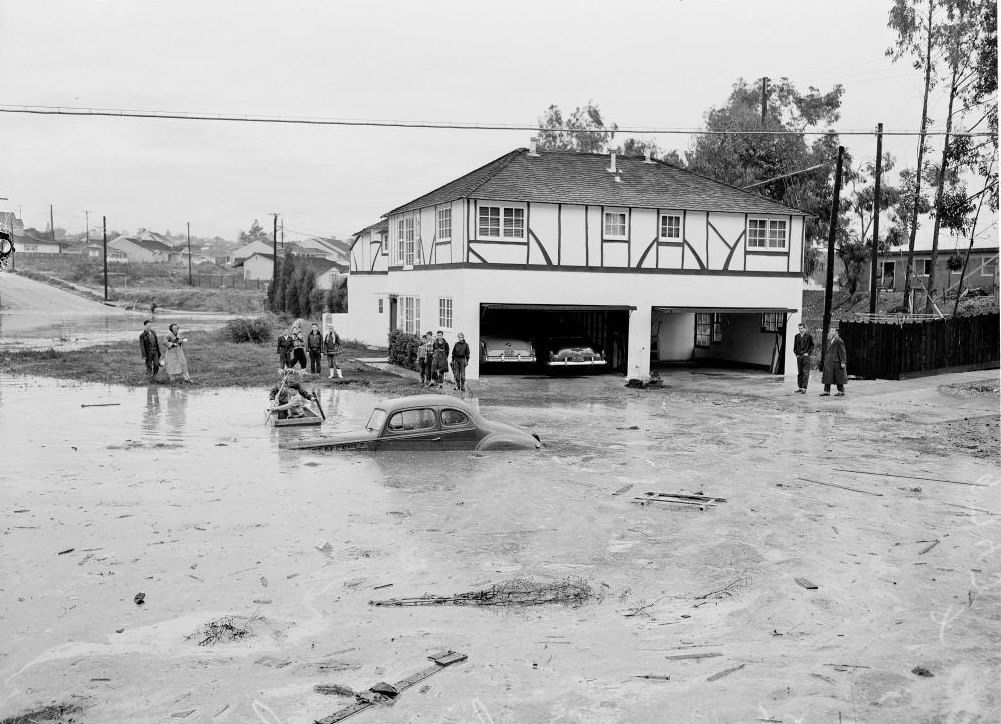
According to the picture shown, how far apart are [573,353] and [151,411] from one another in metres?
13.8

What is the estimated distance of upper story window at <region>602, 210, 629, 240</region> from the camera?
28797mm

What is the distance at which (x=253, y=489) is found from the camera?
13281mm

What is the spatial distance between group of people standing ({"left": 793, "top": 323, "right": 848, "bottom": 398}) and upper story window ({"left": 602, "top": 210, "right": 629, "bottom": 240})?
6610 mm

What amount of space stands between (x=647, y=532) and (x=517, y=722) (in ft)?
16.8

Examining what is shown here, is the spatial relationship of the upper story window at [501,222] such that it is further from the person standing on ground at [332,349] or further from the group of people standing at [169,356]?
the group of people standing at [169,356]

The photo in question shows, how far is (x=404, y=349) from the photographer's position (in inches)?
1190

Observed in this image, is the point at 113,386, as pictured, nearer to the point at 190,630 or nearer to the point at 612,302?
the point at 612,302

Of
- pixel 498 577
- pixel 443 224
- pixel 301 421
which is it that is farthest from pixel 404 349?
pixel 498 577

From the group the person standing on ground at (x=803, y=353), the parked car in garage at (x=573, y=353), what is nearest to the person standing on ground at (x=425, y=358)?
the parked car in garage at (x=573, y=353)

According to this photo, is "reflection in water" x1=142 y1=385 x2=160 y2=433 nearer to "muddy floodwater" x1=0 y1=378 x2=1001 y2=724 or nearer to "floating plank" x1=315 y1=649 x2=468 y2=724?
"muddy floodwater" x1=0 y1=378 x2=1001 y2=724

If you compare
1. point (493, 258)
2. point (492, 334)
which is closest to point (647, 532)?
point (493, 258)

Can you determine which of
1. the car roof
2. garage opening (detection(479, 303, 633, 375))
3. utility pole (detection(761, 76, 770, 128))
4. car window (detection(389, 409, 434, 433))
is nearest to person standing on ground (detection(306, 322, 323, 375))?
garage opening (detection(479, 303, 633, 375))

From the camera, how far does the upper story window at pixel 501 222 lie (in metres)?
27.6

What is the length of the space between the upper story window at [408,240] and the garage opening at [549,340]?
3.51 meters
